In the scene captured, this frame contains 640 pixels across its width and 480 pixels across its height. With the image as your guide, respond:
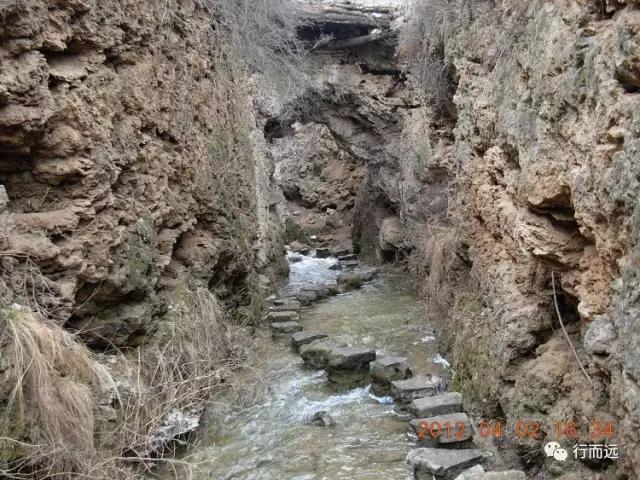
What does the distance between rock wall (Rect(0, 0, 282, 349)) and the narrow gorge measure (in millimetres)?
20

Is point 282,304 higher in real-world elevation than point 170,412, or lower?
lower

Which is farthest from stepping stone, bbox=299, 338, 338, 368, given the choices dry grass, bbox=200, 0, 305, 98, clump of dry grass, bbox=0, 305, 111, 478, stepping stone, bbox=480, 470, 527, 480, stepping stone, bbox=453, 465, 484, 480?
dry grass, bbox=200, 0, 305, 98

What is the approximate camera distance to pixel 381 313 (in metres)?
8.01

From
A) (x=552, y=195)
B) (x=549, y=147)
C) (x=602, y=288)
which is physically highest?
(x=549, y=147)

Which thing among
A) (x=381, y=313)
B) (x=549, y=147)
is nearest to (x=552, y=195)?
(x=549, y=147)

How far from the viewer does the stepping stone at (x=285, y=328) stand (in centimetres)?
721

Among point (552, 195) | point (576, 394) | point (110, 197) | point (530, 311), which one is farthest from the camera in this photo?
point (110, 197)

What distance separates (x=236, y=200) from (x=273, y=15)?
3.96m

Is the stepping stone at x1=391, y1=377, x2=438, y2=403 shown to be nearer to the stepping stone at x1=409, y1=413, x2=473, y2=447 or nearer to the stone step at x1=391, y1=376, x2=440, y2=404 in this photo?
the stone step at x1=391, y1=376, x2=440, y2=404

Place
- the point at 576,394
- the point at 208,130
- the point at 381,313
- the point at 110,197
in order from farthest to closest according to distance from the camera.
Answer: the point at 381,313
the point at 208,130
the point at 110,197
the point at 576,394

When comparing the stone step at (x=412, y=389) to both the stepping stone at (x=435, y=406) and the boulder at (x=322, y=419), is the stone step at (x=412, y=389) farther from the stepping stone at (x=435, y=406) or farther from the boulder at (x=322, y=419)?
the boulder at (x=322, y=419)

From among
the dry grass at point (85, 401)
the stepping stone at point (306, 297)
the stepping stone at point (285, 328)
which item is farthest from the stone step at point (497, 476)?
the stepping stone at point (306, 297)

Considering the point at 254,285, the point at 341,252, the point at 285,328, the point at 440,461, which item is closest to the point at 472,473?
the point at 440,461

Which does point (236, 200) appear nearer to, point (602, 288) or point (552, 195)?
point (552, 195)
